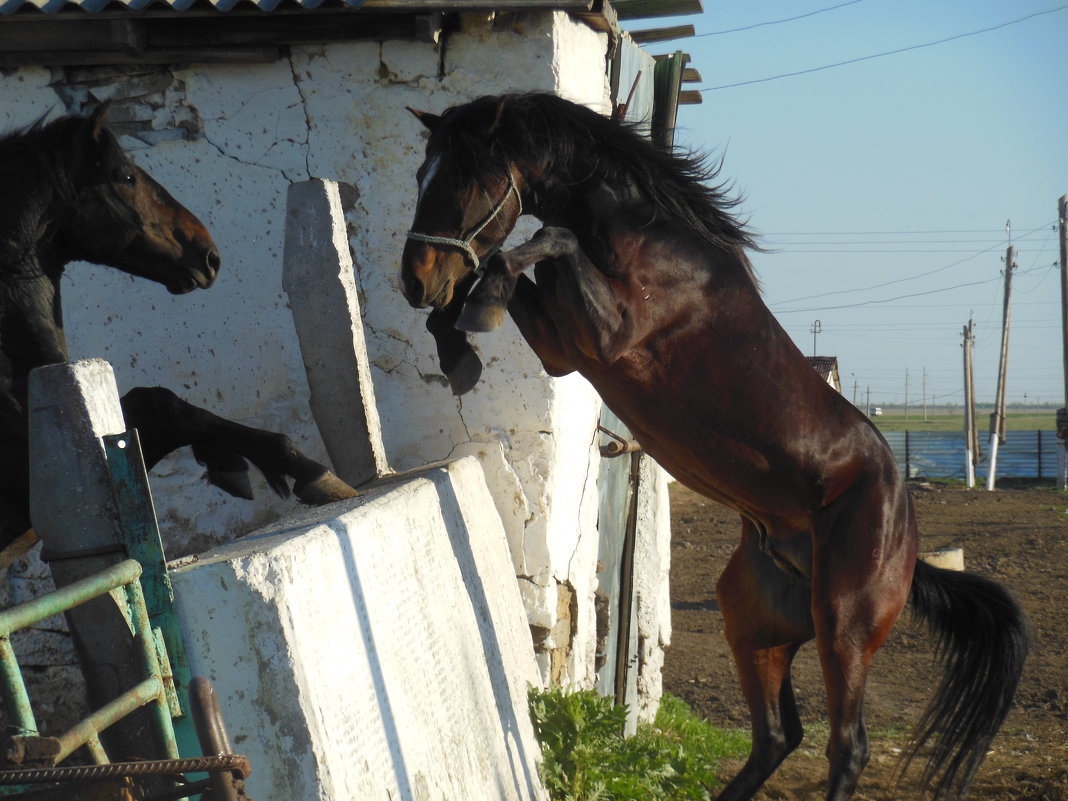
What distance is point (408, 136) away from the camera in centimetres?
462

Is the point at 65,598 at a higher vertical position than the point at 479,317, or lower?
lower

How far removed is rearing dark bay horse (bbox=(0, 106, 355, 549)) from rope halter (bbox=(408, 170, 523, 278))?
854mm

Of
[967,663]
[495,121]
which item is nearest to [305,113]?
[495,121]

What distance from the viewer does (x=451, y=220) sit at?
3.49 metres

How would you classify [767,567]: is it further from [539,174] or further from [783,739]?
[539,174]

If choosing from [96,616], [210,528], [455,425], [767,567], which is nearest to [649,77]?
[455,425]

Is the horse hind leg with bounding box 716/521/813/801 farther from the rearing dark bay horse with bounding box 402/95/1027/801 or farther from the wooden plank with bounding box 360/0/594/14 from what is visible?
the wooden plank with bounding box 360/0/594/14

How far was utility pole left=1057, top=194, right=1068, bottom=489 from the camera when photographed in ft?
70.7

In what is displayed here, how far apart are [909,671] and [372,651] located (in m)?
5.59

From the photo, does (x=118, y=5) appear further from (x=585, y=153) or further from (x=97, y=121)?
(x=585, y=153)

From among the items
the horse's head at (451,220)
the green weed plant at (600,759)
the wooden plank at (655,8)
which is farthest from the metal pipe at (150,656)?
the wooden plank at (655,8)

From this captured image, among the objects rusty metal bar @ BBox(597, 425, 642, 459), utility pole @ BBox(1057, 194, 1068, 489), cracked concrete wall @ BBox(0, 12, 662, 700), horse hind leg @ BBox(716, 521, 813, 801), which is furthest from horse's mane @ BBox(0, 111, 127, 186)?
utility pole @ BBox(1057, 194, 1068, 489)

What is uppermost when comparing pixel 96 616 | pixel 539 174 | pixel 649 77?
pixel 649 77

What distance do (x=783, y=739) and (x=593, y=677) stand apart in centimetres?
112
